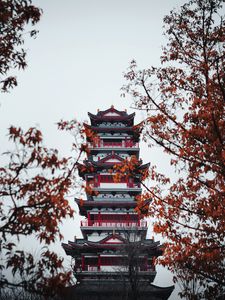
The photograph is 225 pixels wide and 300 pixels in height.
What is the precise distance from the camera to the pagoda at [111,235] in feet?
78.6

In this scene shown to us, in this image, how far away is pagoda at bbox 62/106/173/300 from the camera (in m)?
24.0

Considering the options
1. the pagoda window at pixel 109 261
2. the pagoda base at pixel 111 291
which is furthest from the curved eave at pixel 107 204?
the pagoda base at pixel 111 291

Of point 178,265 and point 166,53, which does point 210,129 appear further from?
point 178,265

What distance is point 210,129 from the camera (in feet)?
22.6

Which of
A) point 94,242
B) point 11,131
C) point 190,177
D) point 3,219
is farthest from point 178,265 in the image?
point 94,242

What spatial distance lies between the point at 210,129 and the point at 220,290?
138 inches

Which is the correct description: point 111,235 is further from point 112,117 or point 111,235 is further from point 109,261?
point 112,117

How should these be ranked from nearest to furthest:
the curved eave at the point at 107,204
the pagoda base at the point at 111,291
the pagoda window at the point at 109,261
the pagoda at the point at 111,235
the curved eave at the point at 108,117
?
the pagoda base at the point at 111,291
the pagoda at the point at 111,235
the pagoda window at the point at 109,261
the curved eave at the point at 107,204
the curved eave at the point at 108,117

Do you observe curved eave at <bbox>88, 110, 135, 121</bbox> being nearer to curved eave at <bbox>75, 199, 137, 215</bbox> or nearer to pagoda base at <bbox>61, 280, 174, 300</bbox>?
curved eave at <bbox>75, 199, 137, 215</bbox>

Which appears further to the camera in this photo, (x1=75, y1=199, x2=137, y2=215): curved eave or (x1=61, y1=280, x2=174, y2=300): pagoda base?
(x1=75, y1=199, x2=137, y2=215): curved eave

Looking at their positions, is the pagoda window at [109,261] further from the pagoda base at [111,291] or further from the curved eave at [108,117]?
the curved eave at [108,117]

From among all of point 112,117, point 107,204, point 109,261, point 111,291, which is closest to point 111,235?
point 109,261

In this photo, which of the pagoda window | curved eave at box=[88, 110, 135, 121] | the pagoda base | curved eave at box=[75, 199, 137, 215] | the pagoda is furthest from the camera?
curved eave at box=[88, 110, 135, 121]


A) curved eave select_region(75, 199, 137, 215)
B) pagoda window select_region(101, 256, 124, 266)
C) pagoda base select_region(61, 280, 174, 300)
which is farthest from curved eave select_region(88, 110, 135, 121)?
pagoda base select_region(61, 280, 174, 300)
